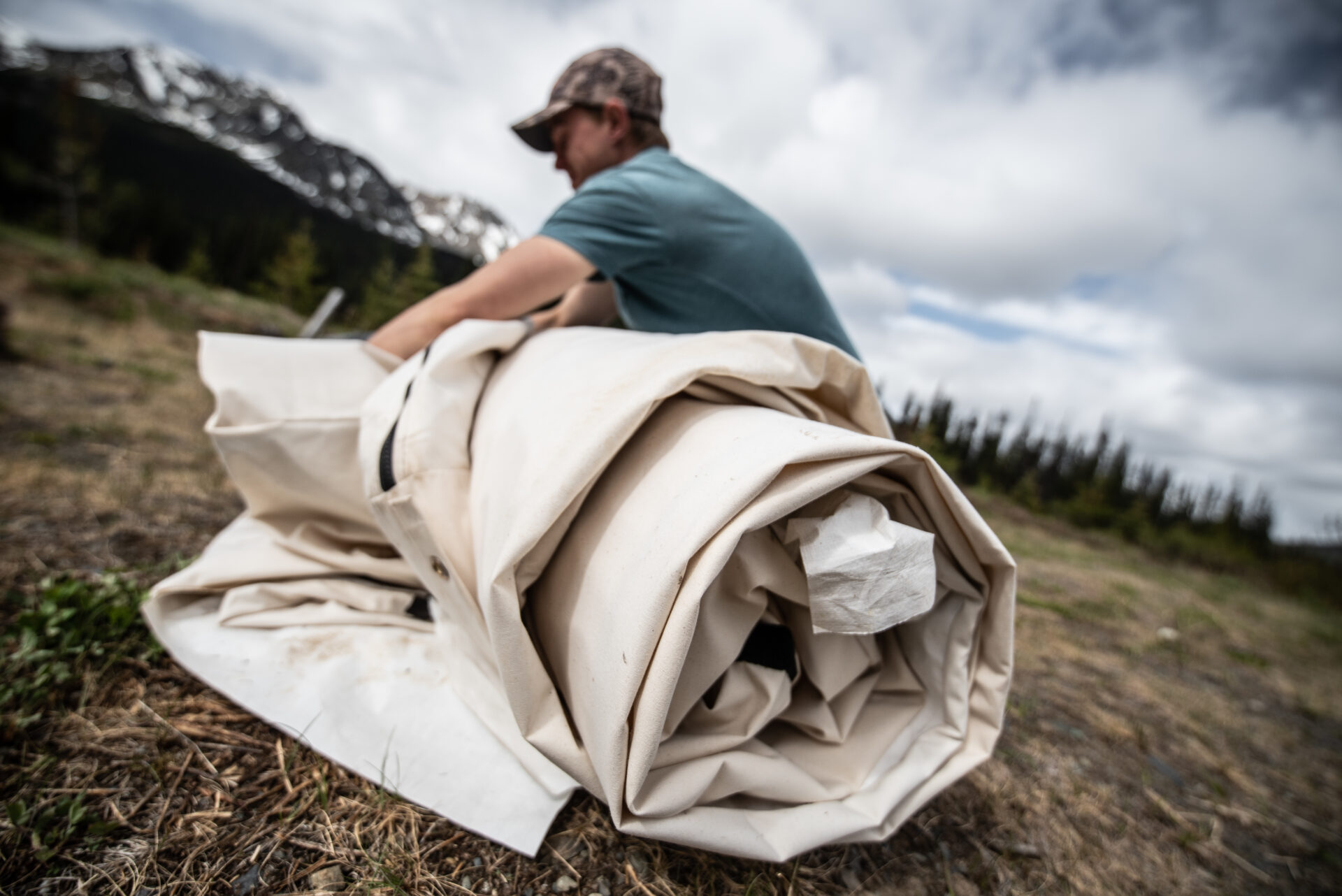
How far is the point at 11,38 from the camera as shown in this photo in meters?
120

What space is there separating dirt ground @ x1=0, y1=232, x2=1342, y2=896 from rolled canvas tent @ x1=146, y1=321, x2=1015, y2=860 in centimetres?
8

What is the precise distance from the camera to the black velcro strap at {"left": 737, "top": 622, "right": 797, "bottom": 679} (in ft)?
2.88

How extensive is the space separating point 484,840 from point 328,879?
0.69 feet

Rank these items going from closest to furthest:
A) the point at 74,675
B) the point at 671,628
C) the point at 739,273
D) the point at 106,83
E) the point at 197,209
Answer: the point at 671,628 → the point at 74,675 → the point at 739,273 → the point at 197,209 → the point at 106,83

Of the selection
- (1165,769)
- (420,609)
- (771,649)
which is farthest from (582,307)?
(1165,769)

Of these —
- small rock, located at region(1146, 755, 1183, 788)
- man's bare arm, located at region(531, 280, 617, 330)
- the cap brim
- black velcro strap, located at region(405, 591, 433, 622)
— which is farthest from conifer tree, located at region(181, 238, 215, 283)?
small rock, located at region(1146, 755, 1183, 788)

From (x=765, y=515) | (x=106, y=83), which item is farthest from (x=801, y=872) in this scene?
(x=106, y=83)

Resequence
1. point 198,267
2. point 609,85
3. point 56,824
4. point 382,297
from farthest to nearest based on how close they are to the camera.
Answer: point 198,267 < point 382,297 < point 609,85 < point 56,824

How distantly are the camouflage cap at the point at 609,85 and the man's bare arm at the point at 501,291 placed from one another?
30.6 inches

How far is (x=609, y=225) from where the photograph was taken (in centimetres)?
157

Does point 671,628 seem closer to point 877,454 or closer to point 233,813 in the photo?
point 877,454

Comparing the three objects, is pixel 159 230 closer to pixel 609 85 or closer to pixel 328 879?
pixel 609 85

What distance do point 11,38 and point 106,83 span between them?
29729 mm

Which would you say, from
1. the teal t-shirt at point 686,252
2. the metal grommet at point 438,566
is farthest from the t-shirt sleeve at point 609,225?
the metal grommet at point 438,566
